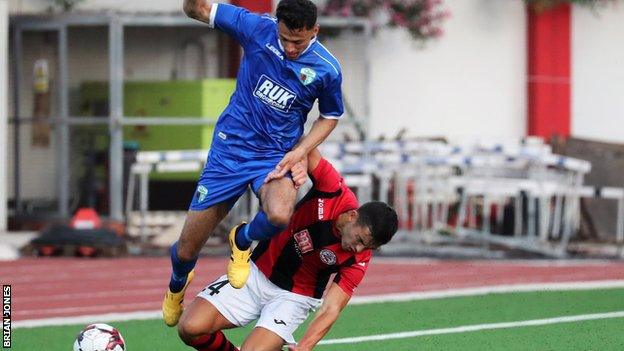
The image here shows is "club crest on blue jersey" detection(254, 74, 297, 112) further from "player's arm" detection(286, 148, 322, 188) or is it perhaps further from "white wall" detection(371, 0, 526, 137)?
"white wall" detection(371, 0, 526, 137)

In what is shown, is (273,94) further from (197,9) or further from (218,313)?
(218,313)

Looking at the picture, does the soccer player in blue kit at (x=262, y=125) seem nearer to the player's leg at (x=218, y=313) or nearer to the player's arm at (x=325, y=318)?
the player's leg at (x=218, y=313)

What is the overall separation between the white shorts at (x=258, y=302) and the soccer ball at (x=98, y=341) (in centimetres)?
64

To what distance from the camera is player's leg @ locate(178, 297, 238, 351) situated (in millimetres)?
9738

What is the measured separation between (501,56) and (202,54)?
4559 millimetres

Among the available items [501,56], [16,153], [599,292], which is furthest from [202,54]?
[599,292]

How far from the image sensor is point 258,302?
9.91m

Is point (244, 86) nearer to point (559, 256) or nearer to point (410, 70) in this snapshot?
point (559, 256)

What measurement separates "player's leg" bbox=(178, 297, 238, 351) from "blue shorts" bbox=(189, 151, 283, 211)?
2.54ft

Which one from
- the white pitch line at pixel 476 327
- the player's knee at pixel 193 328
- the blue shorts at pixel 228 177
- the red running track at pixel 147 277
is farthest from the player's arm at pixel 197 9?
the red running track at pixel 147 277

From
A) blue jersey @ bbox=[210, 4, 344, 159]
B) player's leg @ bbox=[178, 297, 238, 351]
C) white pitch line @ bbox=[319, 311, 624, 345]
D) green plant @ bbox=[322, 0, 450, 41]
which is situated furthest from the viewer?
green plant @ bbox=[322, 0, 450, 41]

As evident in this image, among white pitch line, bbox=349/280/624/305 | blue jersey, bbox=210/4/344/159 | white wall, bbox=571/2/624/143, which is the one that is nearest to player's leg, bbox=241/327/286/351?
blue jersey, bbox=210/4/344/159

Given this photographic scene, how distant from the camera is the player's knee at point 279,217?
31.4 feet

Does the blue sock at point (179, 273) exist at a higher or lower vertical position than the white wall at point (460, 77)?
lower
